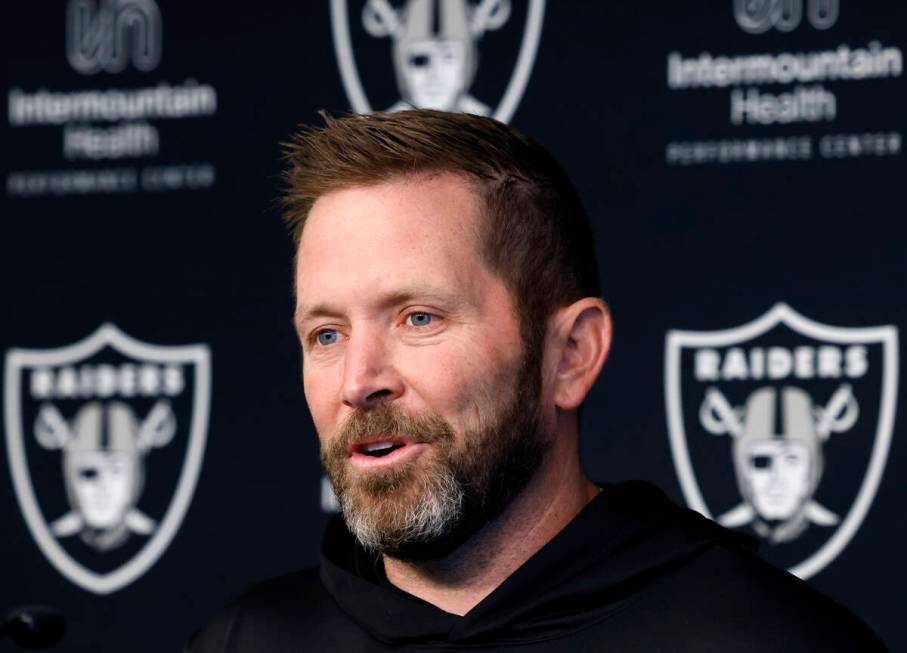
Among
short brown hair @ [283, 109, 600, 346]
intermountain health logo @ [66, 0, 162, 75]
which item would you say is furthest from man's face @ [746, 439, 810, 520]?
intermountain health logo @ [66, 0, 162, 75]

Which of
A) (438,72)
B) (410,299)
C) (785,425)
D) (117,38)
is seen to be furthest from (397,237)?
(117,38)

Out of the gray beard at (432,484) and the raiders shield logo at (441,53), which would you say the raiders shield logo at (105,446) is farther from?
the gray beard at (432,484)

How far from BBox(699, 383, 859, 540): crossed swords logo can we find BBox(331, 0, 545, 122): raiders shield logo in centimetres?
66

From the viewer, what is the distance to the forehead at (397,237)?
1868 mm

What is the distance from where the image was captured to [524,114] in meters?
3.18

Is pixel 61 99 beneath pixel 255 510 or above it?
above

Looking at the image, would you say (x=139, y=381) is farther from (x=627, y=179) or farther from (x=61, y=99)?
(x=627, y=179)

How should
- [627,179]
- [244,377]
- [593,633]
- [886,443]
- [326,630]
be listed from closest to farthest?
[593,633] → [326,630] → [886,443] → [627,179] → [244,377]

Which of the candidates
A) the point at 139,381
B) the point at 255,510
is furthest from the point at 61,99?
the point at 255,510

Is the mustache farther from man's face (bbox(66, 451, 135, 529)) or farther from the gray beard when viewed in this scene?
man's face (bbox(66, 451, 135, 529))

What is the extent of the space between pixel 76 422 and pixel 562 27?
119 centimetres

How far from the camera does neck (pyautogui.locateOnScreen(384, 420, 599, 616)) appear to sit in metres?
1.94

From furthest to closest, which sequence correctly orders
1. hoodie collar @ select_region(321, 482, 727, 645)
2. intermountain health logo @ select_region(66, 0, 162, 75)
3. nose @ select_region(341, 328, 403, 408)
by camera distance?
intermountain health logo @ select_region(66, 0, 162, 75), hoodie collar @ select_region(321, 482, 727, 645), nose @ select_region(341, 328, 403, 408)

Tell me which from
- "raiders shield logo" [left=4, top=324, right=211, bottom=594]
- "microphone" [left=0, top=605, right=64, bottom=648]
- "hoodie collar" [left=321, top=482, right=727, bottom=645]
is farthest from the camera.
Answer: "raiders shield logo" [left=4, top=324, right=211, bottom=594]
